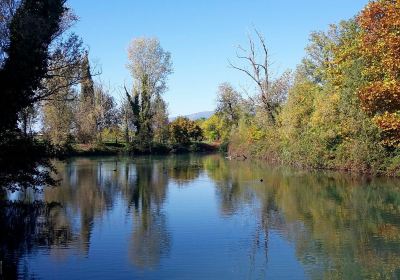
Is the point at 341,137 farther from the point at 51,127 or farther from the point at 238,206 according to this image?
the point at 51,127

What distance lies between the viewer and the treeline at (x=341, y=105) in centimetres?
2294

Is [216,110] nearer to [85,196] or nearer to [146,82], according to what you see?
[146,82]

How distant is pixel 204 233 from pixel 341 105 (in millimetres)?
19849

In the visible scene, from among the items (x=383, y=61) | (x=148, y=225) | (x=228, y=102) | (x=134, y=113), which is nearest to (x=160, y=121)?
(x=134, y=113)

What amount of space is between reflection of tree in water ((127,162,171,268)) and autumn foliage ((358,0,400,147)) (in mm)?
10923

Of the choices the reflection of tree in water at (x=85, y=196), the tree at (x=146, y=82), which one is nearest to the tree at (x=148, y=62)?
the tree at (x=146, y=82)

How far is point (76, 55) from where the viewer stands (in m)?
18.3

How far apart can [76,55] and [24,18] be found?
3790mm

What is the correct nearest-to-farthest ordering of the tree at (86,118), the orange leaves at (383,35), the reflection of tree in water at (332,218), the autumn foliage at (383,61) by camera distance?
the reflection of tree in water at (332,218)
the orange leaves at (383,35)
the autumn foliage at (383,61)
the tree at (86,118)

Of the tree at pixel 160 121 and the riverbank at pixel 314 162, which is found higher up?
the tree at pixel 160 121

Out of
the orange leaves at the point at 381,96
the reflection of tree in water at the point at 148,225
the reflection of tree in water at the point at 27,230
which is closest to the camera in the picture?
the reflection of tree in water at the point at 27,230

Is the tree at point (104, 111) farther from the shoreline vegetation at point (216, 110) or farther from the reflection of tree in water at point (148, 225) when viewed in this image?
the reflection of tree in water at point (148, 225)

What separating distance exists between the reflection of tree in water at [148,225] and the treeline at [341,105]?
11293 millimetres

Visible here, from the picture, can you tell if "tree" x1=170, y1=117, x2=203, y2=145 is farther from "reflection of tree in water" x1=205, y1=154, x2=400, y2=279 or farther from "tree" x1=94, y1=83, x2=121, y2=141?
"reflection of tree in water" x1=205, y1=154, x2=400, y2=279
